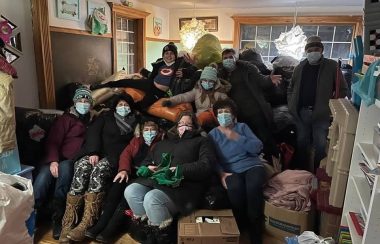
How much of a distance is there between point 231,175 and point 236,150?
0.19 metres

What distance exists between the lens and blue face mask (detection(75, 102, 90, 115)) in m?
2.36

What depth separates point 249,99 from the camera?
285 centimetres

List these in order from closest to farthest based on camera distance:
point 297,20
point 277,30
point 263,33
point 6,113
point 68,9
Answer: point 6,113, point 68,9, point 297,20, point 277,30, point 263,33

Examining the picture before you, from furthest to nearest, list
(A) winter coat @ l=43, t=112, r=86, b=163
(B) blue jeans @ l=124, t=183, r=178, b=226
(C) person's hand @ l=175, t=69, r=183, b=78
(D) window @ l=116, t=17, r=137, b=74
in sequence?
(D) window @ l=116, t=17, r=137, b=74
(C) person's hand @ l=175, t=69, r=183, b=78
(A) winter coat @ l=43, t=112, r=86, b=163
(B) blue jeans @ l=124, t=183, r=178, b=226

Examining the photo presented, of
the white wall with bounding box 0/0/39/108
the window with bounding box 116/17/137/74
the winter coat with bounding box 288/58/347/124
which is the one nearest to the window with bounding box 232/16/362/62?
the window with bounding box 116/17/137/74

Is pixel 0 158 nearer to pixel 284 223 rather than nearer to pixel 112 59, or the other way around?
pixel 284 223

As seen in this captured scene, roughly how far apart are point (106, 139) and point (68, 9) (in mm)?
1633

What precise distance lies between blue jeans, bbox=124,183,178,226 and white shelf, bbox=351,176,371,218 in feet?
3.48

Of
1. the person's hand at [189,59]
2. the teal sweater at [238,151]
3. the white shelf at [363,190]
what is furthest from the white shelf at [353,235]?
the person's hand at [189,59]

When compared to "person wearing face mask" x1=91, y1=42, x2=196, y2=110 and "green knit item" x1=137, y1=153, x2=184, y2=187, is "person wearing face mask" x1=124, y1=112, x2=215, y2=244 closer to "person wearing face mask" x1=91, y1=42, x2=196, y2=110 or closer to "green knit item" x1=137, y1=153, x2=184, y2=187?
"green knit item" x1=137, y1=153, x2=184, y2=187

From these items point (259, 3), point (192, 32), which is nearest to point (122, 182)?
point (192, 32)

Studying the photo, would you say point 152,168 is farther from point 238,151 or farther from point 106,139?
point 238,151

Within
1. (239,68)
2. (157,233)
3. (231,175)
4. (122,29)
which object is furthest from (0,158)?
(122,29)

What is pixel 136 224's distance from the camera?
2.05 meters
